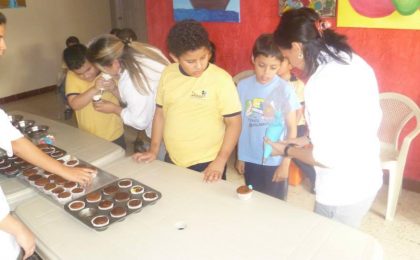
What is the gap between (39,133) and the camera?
1929mm

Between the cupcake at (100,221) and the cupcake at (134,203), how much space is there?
9cm

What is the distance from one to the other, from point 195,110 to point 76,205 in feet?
1.94

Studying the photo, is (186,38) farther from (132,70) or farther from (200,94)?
(132,70)

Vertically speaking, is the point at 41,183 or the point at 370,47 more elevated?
the point at 370,47

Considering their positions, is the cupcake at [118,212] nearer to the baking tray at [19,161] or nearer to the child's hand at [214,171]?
the child's hand at [214,171]

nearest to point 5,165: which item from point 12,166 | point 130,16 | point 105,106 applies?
point 12,166

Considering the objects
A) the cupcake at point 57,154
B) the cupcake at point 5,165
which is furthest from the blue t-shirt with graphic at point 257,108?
the cupcake at point 5,165

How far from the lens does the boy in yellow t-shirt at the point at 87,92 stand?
1946 mm

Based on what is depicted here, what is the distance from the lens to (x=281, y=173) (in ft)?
5.68

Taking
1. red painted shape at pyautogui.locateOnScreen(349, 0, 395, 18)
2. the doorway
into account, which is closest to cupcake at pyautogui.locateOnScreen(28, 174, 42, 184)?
red painted shape at pyautogui.locateOnScreen(349, 0, 395, 18)

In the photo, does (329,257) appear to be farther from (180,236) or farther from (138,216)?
(138,216)

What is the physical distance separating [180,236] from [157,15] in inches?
111

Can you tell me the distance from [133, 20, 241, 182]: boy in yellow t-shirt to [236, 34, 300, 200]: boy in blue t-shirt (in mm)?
272

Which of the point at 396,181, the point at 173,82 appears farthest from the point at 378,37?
the point at 173,82
